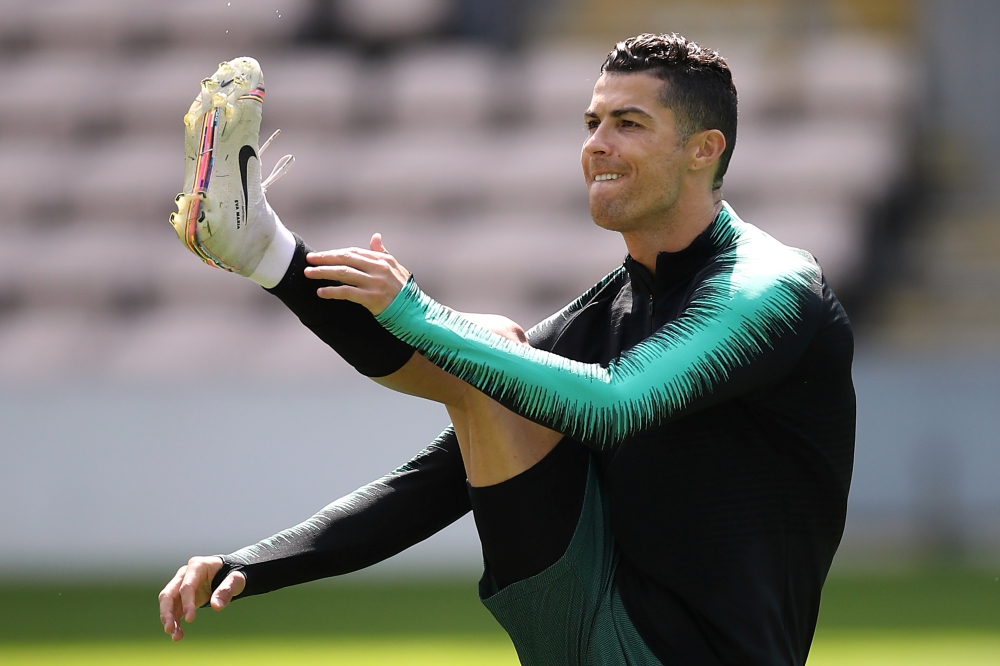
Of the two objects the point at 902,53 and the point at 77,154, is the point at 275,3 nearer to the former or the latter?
the point at 77,154

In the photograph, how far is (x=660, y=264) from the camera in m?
2.14

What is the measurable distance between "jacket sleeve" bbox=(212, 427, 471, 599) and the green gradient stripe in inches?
21.1

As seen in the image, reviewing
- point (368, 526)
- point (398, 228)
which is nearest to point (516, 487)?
point (368, 526)

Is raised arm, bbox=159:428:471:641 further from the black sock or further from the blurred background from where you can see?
the blurred background

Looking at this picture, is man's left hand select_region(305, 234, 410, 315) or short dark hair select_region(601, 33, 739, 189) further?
short dark hair select_region(601, 33, 739, 189)

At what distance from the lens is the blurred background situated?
5426 mm

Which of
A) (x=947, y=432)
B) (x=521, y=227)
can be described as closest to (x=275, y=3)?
(x=521, y=227)

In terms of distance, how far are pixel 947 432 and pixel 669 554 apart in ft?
13.7

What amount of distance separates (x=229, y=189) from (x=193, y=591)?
25.0 inches

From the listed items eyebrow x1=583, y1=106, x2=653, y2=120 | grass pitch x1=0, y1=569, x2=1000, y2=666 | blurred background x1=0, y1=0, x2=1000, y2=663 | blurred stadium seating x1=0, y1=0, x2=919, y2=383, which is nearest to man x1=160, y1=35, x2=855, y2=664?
eyebrow x1=583, y1=106, x2=653, y2=120

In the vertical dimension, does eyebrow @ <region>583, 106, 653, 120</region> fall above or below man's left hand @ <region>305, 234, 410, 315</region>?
above

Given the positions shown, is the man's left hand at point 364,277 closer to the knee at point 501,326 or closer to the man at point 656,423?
the man at point 656,423

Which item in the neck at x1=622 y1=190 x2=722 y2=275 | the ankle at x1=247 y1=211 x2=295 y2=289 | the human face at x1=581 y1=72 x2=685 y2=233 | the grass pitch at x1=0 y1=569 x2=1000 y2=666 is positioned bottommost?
the grass pitch at x1=0 y1=569 x2=1000 y2=666

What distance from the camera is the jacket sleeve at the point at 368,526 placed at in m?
2.21
